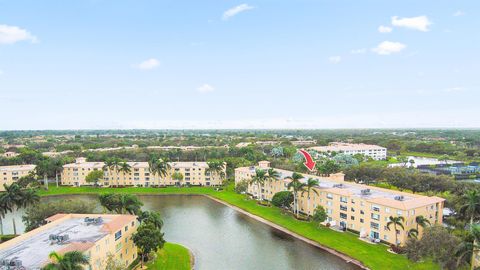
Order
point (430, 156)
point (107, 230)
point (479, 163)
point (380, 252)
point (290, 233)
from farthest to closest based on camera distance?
point (430, 156)
point (479, 163)
point (290, 233)
point (380, 252)
point (107, 230)

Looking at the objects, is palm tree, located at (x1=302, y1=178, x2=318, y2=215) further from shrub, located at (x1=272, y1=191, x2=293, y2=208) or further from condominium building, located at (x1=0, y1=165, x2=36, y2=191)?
condominium building, located at (x1=0, y1=165, x2=36, y2=191)

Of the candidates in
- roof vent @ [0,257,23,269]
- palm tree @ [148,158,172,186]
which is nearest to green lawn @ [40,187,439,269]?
palm tree @ [148,158,172,186]

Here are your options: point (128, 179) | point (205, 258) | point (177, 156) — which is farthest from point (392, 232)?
point (177, 156)

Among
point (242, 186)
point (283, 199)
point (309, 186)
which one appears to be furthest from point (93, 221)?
point (242, 186)

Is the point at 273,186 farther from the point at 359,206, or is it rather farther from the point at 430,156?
the point at 430,156

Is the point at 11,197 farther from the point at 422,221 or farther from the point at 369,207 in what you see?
the point at 422,221

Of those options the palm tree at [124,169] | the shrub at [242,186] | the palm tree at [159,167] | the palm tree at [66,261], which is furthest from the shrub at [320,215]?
the palm tree at [124,169]
